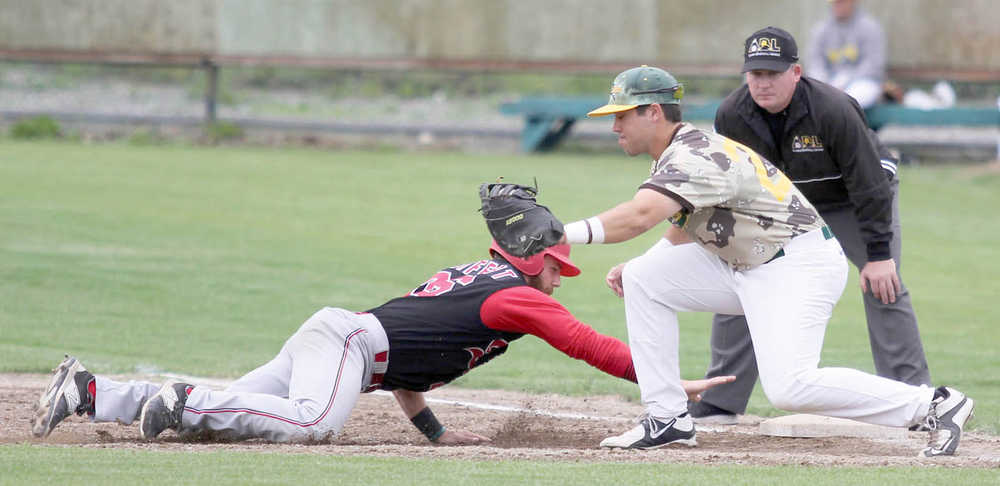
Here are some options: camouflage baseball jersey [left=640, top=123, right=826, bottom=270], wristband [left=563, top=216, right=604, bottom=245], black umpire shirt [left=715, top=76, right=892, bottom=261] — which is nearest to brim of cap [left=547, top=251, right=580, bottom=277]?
camouflage baseball jersey [left=640, top=123, right=826, bottom=270]

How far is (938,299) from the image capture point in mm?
11016

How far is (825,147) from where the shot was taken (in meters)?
6.37

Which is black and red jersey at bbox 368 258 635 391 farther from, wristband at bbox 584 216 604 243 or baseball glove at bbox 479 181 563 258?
wristband at bbox 584 216 604 243

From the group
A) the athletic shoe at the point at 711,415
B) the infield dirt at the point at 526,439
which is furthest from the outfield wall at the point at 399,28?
the athletic shoe at the point at 711,415

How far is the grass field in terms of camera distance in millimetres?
8516

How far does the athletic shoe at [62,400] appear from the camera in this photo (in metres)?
5.41

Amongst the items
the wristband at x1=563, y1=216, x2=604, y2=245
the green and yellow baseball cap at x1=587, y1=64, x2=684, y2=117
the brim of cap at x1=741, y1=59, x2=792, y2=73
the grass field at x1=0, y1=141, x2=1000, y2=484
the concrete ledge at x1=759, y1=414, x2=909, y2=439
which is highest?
the brim of cap at x1=741, y1=59, x2=792, y2=73

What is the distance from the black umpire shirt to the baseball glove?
1749 millimetres

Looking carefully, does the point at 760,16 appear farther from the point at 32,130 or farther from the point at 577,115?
the point at 32,130

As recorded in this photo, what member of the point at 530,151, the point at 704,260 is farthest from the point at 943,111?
the point at 704,260

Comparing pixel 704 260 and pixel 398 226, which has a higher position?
pixel 704 260

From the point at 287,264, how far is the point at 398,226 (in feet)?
7.79

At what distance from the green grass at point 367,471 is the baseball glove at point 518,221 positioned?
2.92ft

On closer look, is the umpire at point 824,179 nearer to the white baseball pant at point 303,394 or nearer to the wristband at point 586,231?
the wristband at point 586,231
